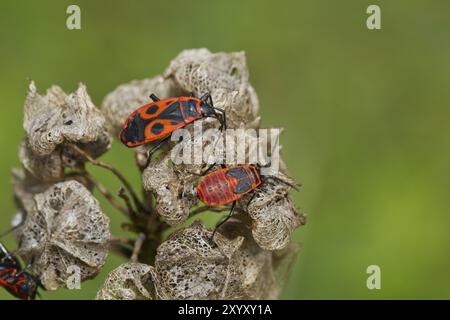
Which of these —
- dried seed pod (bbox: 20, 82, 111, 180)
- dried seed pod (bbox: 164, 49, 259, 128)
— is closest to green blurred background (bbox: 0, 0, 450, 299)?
dried seed pod (bbox: 20, 82, 111, 180)

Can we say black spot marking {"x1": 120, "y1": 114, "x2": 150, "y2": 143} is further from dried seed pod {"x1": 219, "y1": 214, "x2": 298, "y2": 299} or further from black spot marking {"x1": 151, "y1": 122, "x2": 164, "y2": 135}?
dried seed pod {"x1": 219, "y1": 214, "x2": 298, "y2": 299}

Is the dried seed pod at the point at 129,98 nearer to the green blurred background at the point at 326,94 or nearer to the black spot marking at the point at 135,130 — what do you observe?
A: the black spot marking at the point at 135,130

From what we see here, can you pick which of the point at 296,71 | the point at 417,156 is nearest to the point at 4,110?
the point at 296,71

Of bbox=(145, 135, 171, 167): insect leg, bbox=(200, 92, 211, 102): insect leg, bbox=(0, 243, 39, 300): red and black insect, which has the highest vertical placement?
bbox=(200, 92, 211, 102): insect leg

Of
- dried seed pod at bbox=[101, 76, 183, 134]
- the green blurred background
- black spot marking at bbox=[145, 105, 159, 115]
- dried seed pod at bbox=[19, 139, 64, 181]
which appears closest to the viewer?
black spot marking at bbox=[145, 105, 159, 115]

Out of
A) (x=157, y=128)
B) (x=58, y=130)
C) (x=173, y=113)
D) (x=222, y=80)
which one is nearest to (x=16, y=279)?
(x=58, y=130)

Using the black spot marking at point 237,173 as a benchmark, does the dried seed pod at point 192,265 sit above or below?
below

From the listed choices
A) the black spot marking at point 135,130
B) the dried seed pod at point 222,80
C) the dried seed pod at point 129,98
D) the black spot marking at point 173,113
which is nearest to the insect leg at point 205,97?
the dried seed pod at point 222,80
